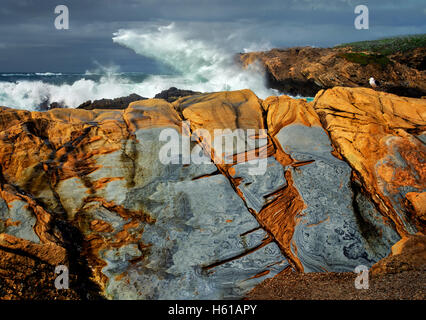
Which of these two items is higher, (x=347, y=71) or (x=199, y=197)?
(x=347, y=71)

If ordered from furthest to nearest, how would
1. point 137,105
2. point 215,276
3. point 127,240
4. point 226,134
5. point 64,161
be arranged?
point 137,105 < point 226,134 < point 64,161 < point 127,240 < point 215,276

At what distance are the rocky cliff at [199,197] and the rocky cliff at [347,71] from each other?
63.0 ft

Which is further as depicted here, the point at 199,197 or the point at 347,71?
the point at 347,71

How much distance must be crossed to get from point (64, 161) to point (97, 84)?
93.8 feet

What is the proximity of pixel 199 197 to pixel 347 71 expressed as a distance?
2287cm

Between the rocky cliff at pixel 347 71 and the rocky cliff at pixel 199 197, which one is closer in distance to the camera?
the rocky cliff at pixel 199 197

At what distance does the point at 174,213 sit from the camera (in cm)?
585

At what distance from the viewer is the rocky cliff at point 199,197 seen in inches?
206

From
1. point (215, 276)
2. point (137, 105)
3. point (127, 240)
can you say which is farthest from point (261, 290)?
point (137, 105)

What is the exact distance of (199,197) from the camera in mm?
6016

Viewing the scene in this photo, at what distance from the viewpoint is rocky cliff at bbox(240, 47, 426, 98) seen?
79.0 ft

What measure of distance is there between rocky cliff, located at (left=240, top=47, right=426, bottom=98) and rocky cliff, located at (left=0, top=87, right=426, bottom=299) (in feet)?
63.0

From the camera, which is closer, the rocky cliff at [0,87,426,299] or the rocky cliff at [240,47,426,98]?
the rocky cliff at [0,87,426,299]
